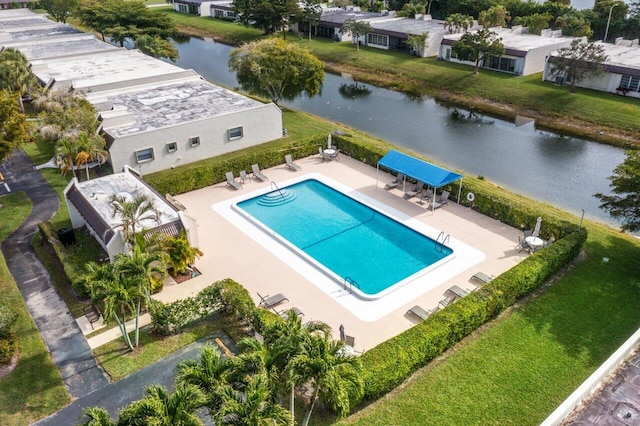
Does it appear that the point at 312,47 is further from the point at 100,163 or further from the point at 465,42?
the point at 100,163

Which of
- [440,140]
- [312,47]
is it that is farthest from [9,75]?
[312,47]

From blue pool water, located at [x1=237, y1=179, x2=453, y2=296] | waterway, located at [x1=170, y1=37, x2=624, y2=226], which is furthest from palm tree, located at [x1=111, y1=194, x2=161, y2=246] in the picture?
waterway, located at [x1=170, y1=37, x2=624, y2=226]

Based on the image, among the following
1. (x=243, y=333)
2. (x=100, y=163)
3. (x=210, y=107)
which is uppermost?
(x=210, y=107)

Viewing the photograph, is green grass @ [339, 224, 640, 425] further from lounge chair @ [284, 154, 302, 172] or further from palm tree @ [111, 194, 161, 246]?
lounge chair @ [284, 154, 302, 172]

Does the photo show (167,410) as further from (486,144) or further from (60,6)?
(60,6)

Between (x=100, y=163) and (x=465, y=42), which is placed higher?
(x=465, y=42)

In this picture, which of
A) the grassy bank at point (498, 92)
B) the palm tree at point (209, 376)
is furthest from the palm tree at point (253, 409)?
the grassy bank at point (498, 92)

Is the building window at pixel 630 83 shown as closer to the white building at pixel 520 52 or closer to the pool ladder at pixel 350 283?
the white building at pixel 520 52

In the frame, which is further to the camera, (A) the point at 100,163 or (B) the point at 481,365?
(A) the point at 100,163
